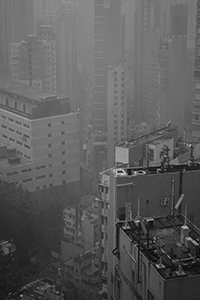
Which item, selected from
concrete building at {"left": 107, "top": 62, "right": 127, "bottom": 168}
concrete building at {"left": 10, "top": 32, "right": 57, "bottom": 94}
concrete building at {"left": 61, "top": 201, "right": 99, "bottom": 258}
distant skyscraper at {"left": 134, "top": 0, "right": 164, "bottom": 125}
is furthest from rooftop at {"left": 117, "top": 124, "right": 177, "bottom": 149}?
distant skyscraper at {"left": 134, "top": 0, "right": 164, "bottom": 125}

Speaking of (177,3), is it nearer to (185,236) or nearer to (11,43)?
(11,43)

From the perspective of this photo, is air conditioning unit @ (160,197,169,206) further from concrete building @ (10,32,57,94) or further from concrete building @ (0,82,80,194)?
concrete building @ (10,32,57,94)

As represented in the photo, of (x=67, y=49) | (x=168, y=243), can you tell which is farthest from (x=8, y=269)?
(x=67, y=49)

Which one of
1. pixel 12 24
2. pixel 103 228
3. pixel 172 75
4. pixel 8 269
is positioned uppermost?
pixel 12 24

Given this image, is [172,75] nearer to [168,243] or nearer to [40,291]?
[40,291]

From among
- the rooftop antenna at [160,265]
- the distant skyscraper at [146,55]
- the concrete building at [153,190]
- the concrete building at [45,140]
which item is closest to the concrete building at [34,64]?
the distant skyscraper at [146,55]

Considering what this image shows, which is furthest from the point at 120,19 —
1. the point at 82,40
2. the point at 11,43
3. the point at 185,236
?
the point at 185,236

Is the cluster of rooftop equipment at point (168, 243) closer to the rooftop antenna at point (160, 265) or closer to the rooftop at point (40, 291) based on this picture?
the rooftop antenna at point (160, 265)

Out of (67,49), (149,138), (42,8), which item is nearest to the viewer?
(149,138)
